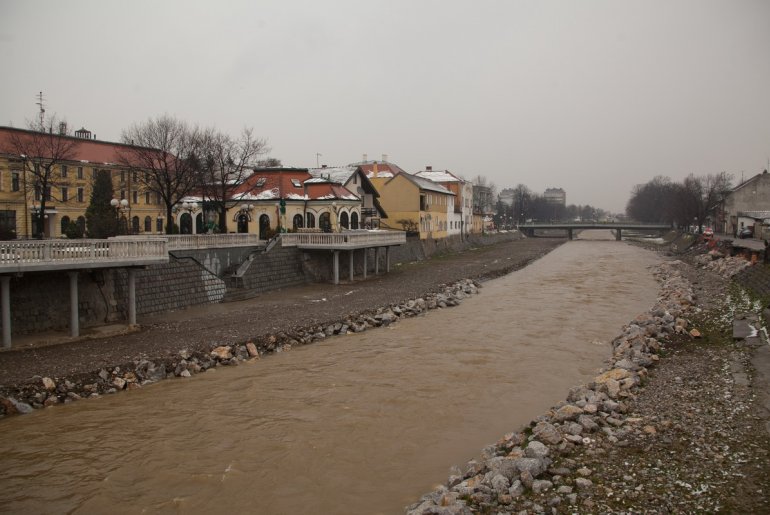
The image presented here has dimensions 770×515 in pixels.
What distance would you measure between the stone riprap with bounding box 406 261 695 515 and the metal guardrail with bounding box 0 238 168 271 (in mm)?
14563

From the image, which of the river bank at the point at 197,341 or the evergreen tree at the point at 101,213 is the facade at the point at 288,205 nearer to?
the evergreen tree at the point at 101,213

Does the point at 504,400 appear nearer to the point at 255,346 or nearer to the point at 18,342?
the point at 255,346

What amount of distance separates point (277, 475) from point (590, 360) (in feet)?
38.0

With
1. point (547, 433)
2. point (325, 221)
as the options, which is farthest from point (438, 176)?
point (547, 433)

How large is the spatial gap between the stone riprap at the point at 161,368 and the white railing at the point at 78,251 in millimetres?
4769

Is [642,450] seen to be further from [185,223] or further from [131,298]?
[185,223]

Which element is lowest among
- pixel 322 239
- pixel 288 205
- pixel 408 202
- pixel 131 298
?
pixel 131 298

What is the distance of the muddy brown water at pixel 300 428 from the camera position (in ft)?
32.0

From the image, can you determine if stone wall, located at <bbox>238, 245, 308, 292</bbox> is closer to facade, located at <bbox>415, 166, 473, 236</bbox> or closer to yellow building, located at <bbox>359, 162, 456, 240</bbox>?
yellow building, located at <bbox>359, 162, 456, 240</bbox>

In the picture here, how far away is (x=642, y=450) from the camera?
384 inches

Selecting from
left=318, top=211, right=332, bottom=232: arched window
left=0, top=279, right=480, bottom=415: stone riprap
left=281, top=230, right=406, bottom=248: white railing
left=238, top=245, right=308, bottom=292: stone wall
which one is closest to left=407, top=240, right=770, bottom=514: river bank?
left=0, top=279, right=480, bottom=415: stone riprap

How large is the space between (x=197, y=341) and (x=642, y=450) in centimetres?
1393

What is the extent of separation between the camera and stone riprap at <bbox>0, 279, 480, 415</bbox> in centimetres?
1370

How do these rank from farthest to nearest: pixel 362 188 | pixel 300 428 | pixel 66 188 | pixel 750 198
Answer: pixel 750 198
pixel 362 188
pixel 66 188
pixel 300 428
